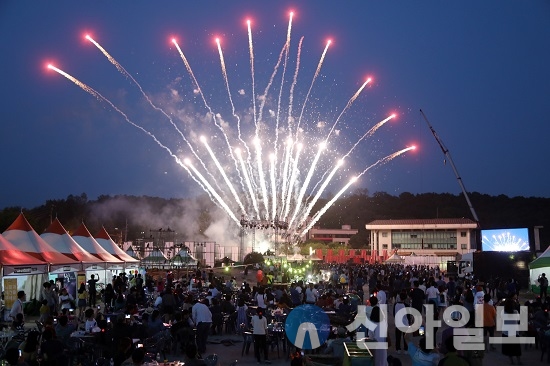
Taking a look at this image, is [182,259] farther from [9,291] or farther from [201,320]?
[201,320]

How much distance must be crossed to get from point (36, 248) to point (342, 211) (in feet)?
291

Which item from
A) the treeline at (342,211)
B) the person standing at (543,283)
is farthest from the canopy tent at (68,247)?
the treeline at (342,211)

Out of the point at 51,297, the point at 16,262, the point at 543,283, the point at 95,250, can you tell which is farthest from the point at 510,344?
the point at 95,250

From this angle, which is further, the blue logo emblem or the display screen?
the display screen

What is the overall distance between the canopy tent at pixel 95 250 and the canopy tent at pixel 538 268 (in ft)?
70.0

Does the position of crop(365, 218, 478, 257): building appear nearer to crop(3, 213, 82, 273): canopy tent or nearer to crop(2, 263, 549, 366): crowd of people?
crop(3, 213, 82, 273): canopy tent

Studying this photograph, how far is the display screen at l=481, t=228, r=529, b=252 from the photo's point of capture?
110 ft

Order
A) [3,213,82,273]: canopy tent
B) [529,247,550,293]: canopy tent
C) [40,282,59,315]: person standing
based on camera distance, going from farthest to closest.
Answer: [529,247,550,293]: canopy tent < [3,213,82,273]: canopy tent < [40,282,59,315]: person standing

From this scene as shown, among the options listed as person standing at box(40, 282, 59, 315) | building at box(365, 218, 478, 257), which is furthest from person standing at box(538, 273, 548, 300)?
building at box(365, 218, 478, 257)

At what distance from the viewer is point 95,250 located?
83.9 ft

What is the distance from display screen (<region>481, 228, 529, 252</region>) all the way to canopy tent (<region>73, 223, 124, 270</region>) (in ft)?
80.6

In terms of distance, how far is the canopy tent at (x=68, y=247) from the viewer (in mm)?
22125

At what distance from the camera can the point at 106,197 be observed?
3986 inches

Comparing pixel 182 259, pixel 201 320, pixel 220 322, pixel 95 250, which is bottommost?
pixel 220 322
